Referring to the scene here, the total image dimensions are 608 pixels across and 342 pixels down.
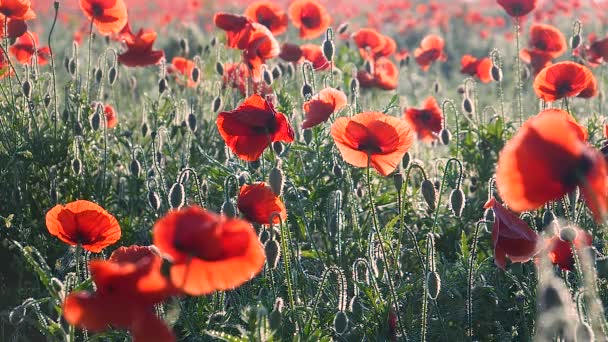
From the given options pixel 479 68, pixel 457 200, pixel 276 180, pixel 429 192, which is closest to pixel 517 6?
pixel 479 68

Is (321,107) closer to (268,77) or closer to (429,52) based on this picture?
(268,77)

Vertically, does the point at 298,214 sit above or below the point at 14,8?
below

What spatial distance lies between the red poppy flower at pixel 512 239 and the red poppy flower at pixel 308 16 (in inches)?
124

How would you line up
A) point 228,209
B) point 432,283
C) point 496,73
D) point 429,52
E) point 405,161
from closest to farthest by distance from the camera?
point 432,283 → point 228,209 → point 405,161 → point 496,73 → point 429,52

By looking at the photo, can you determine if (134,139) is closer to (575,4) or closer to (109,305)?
(109,305)

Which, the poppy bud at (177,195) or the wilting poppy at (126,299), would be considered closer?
the wilting poppy at (126,299)

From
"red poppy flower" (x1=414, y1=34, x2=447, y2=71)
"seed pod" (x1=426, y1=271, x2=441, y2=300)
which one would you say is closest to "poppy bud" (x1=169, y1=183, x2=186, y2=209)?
"seed pod" (x1=426, y1=271, x2=441, y2=300)

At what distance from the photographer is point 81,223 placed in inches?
104

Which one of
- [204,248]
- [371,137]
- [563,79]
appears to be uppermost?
[563,79]

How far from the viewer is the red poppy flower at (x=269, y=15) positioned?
16.7ft

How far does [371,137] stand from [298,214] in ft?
3.25

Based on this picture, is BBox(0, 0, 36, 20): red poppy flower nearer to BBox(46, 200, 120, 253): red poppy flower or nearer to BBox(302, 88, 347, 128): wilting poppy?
BBox(302, 88, 347, 128): wilting poppy

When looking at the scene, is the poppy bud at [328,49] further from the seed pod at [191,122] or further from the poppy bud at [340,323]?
the poppy bud at [340,323]

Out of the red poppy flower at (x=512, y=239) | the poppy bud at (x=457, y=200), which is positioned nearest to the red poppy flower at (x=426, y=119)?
the poppy bud at (x=457, y=200)
